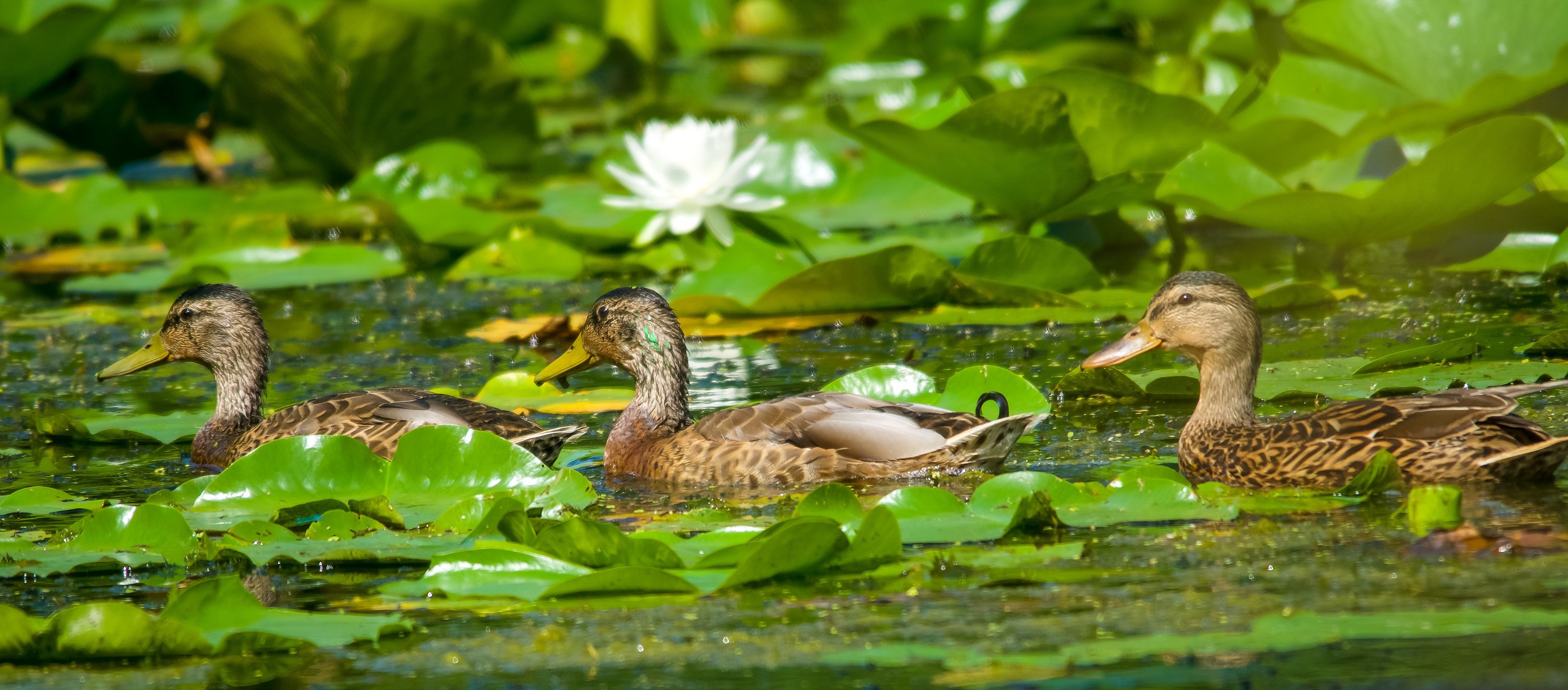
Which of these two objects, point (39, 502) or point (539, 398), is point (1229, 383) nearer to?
point (539, 398)

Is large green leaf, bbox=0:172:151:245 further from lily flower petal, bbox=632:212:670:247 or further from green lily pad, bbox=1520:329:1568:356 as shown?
green lily pad, bbox=1520:329:1568:356

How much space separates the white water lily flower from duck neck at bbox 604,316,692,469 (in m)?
2.27

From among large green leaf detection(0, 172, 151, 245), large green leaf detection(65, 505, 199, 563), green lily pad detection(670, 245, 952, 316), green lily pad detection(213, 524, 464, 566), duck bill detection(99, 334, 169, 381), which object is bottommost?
green lily pad detection(213, 524, 464, 566)

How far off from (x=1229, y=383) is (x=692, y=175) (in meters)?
3.87

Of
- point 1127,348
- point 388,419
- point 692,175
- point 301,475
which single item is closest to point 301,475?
point 301,475

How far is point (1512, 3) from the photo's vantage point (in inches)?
327

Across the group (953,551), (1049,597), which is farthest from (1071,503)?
(1049,597)

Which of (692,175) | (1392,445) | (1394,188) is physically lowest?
(1392,445)

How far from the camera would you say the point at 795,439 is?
237 inches

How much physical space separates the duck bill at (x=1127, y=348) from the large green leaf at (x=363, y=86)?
620 cm

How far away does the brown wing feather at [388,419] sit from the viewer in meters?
6.23

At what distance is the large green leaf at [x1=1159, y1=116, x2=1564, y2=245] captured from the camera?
723 centimetres

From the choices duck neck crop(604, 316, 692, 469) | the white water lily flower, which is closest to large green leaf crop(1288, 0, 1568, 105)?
the white water lily flower

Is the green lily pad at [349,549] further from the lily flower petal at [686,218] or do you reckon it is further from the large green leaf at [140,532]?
the lily flower petal at [686,218]
